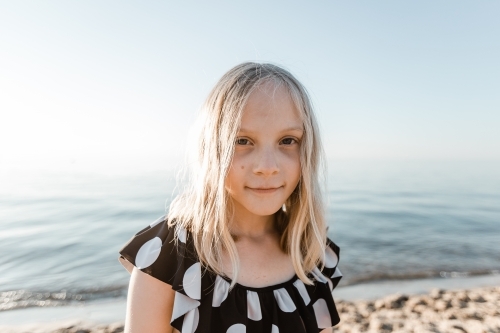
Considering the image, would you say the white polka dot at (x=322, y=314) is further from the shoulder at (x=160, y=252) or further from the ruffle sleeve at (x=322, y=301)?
the shoulder at (x=160, y=252)

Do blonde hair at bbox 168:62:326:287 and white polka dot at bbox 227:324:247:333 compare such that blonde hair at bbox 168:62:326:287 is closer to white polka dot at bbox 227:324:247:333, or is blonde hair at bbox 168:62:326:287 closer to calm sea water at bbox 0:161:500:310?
white polka dot at bbox 227:324:247:333

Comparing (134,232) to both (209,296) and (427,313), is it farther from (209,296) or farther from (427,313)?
(209,296)

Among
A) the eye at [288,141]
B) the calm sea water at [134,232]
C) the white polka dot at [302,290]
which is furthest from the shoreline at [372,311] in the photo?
the eye at [288,141]

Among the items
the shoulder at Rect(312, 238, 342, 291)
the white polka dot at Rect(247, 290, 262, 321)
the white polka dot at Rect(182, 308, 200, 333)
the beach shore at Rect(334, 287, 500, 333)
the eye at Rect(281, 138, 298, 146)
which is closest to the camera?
the white polka dot at Rect(182, 308, 200, 333)

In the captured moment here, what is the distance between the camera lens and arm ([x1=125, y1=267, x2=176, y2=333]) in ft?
5.58

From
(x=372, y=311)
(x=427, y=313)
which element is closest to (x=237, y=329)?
(x=372, y=311)

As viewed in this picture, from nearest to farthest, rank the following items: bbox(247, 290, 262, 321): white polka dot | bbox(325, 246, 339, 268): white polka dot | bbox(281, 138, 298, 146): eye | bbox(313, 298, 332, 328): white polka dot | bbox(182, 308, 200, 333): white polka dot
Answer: bbox(182, 308, 200, 333): white polka dot
bbox(247, 290, 262, 321): white polka dot
bbox(281, 138, 298, 146): eye
bbox(313, 298, 332, 328): white polka dot
bbox(325, 246, 339, 268): white polka dot

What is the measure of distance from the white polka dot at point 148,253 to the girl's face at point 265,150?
0.46 m

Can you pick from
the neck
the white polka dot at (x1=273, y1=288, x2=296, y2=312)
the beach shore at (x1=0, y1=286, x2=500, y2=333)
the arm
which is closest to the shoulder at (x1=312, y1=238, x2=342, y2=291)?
the white polka dot at (x1=273, y1=288, x2=296, y2=312)

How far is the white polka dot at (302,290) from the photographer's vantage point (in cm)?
196

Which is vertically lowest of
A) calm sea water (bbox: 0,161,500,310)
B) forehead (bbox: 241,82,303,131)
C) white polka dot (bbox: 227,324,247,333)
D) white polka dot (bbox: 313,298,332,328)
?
calm sea water (bbox: 0,161,500,310)

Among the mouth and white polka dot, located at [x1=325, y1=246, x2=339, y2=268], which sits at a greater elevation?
the mouth

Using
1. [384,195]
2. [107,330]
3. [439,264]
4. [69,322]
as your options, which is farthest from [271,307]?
[384,195]

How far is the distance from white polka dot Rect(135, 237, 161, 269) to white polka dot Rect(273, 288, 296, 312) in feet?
2.11
